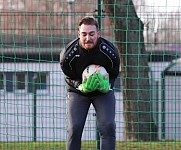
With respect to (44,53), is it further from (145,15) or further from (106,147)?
(106,147)

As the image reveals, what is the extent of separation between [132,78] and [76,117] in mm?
3623

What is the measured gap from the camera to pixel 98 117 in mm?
6469

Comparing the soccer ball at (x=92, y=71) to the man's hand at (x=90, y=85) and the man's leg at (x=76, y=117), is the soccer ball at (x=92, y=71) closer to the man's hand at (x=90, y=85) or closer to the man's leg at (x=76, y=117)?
the man's hand at (x=90, y=85)

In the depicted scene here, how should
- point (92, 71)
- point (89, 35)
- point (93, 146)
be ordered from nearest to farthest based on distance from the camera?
point (89, 35)
point (92, 71)
point (93, 146)

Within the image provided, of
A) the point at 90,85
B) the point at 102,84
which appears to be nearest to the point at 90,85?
the point at 90,85

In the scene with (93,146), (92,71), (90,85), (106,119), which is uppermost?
(92,71)

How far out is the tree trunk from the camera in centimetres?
999

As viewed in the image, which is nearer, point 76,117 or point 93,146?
point 76,117

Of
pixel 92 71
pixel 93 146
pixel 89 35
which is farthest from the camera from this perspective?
pixel 93 146

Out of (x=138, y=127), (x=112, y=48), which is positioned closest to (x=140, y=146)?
(x=138, y=127)

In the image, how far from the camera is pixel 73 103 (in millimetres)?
6562

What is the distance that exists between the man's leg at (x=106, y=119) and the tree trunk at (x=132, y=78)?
3.11 metres

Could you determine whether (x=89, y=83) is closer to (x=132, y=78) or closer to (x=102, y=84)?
(x=102, y=84)

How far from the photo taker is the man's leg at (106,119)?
251 inches
